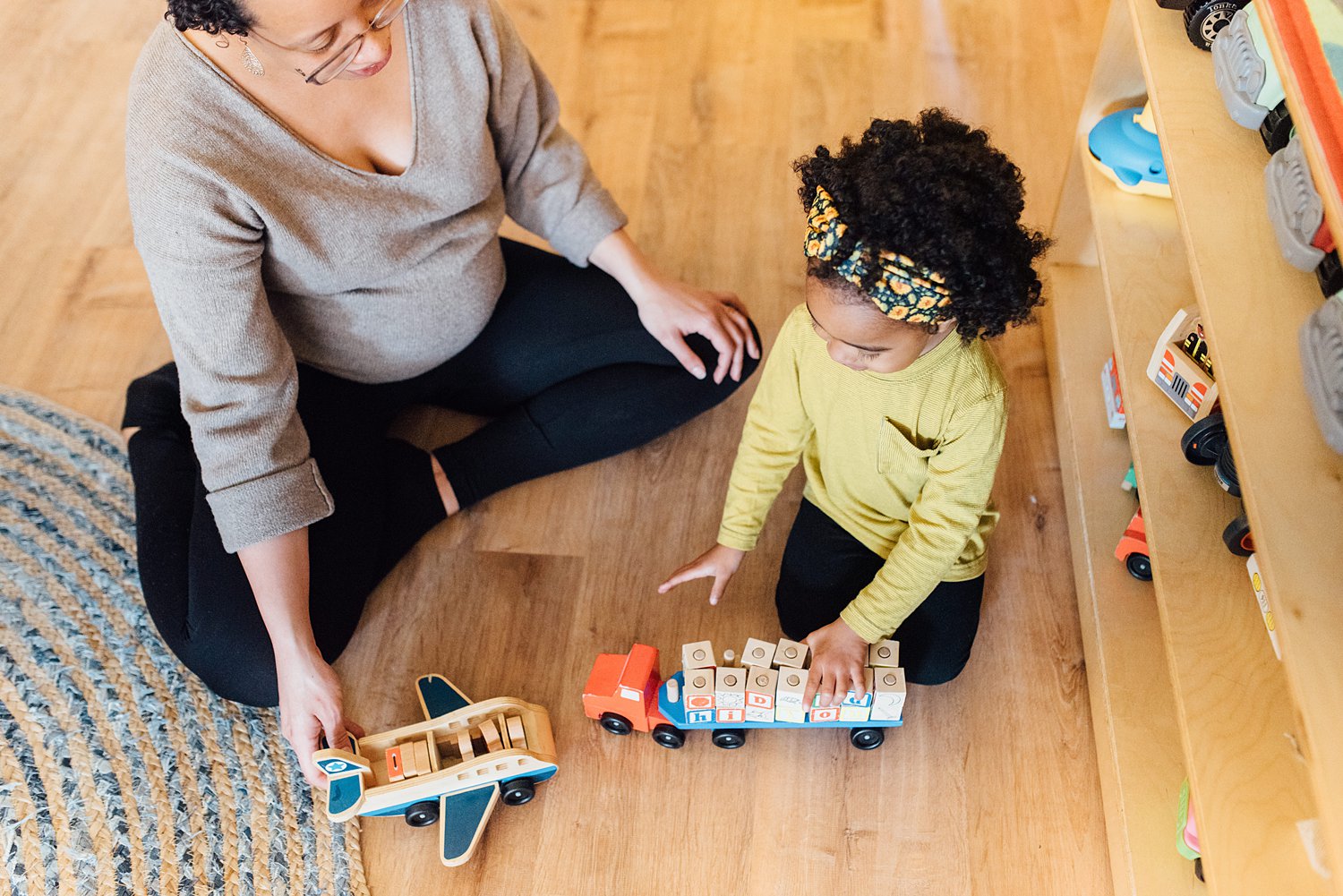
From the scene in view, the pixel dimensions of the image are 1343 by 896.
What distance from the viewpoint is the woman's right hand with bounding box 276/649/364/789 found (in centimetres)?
108

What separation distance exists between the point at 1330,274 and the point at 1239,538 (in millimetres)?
260

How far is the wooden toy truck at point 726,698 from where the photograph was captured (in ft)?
3.62

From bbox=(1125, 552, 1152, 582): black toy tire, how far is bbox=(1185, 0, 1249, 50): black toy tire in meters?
0.54

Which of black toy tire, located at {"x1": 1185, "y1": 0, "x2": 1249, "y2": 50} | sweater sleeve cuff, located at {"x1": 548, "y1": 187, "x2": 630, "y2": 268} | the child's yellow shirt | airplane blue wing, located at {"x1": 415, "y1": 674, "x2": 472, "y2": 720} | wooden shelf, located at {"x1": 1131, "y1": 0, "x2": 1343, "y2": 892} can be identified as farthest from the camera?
sweater sleeve cuff, located at {"x1": 548, "y1": 187, "x2": 630, "y2": 268}

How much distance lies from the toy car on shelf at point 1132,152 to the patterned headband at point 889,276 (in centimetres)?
56

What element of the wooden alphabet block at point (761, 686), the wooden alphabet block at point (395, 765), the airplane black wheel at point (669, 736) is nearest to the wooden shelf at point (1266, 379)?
the wooden alphabet block at point (761, 686)

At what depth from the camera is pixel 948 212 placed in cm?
80

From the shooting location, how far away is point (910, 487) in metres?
1.10

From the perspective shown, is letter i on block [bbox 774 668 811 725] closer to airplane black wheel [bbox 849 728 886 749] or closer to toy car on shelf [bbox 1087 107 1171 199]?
airplane black wheel [bbox 849 728 886 749]

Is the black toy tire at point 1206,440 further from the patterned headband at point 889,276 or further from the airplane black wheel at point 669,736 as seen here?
the airplane black wheel at point 669,736

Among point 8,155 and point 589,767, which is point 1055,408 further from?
point 8,155

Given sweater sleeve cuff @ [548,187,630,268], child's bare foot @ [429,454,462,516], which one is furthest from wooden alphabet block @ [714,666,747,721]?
sweater sleeve cuff @ [548,187,630,268]

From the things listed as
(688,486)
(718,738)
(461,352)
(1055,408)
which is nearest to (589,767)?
(718,738)

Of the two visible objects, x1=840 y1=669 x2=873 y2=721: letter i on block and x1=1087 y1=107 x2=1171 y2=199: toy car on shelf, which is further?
x1=1087 y1=107 x2=1171 y2=199: toy car on shelf
